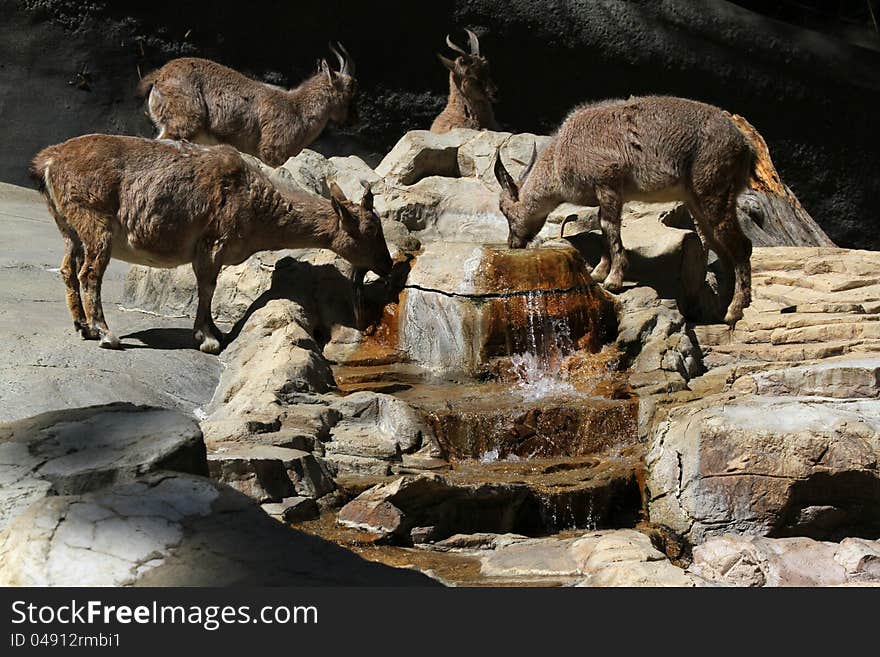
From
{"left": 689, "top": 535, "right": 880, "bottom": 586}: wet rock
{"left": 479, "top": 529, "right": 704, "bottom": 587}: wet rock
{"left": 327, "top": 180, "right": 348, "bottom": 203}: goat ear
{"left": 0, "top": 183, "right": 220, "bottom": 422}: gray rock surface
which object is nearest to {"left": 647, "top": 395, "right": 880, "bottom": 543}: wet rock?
{"left": 689, "top": 535, "right": 880, "bottom": 586}: wet rock

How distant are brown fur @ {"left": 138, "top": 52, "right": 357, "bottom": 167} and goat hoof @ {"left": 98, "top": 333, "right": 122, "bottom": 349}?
4204 mm

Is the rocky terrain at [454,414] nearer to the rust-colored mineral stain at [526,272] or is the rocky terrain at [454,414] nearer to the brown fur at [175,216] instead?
the rust-colored mineral stain at [526,272]

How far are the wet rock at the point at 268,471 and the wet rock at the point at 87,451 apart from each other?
45.4 inches

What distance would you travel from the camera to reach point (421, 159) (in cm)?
1280

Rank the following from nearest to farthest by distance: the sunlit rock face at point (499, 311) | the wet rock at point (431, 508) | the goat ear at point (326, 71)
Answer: the wet rock at point (431, 508) → the sunlit rock face at point (499, 311) → the goat ear at point (326, 71)

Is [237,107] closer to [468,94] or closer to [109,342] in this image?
[468,94]

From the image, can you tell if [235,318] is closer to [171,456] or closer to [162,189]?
[162,189]

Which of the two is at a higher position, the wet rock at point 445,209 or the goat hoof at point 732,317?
the wet rock at point 445,209

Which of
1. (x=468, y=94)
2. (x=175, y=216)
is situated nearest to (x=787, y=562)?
(x=175, y=216)

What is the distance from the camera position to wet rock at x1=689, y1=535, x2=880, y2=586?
613 centimetres

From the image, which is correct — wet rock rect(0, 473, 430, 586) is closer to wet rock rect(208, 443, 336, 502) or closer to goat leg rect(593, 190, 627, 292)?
wet rock rect(208, 443, 336, 502)

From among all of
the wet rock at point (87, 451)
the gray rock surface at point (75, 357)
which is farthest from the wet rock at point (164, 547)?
the gray rock surface at point (75, 357)

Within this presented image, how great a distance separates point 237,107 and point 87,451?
908 cm

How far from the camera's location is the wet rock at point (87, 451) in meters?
4.80
